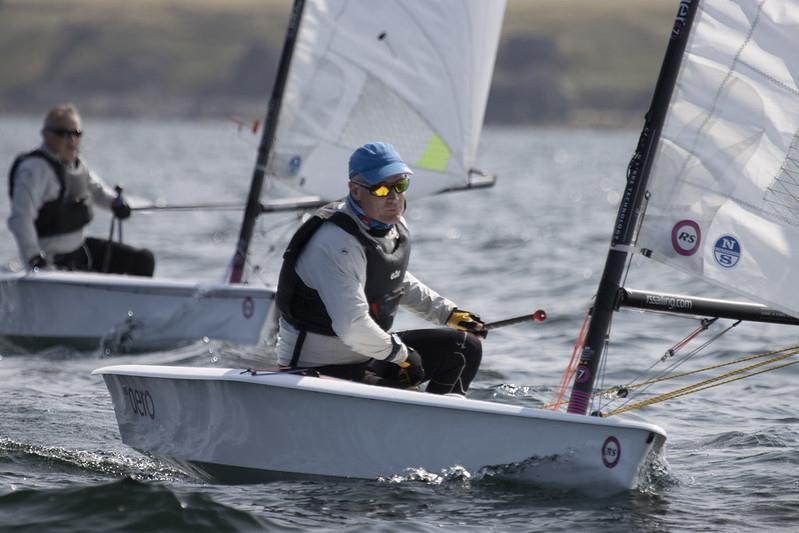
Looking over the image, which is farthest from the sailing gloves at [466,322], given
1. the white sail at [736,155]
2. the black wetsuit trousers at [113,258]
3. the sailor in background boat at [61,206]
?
the black wetsuit trousers at [113,258]

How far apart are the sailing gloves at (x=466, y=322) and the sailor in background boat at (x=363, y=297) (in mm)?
49

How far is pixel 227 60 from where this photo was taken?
4956 inches

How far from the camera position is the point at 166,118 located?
117812 mm

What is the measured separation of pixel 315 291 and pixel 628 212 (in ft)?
3.99

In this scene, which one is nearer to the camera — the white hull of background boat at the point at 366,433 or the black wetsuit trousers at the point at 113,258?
the white hull of background boat at the point at 366,433

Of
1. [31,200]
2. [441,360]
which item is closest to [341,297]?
[441,360]

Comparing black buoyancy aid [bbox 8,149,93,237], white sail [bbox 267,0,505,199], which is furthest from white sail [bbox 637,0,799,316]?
black buoyancy aid [bbox 8,149,93,237]

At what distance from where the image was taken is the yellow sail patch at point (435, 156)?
8.65m

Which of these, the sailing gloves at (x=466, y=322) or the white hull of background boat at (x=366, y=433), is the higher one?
the sailing gloves at (x=466, y=322)

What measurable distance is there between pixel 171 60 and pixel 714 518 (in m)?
125

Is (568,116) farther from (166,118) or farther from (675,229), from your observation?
(675,229)

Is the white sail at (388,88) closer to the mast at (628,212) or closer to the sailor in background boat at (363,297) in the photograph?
the sailor in background boat at (363,297)

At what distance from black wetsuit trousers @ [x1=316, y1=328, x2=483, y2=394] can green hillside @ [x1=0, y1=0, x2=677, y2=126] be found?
3916 inches

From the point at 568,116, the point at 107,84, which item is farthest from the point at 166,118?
the point at 568,116
